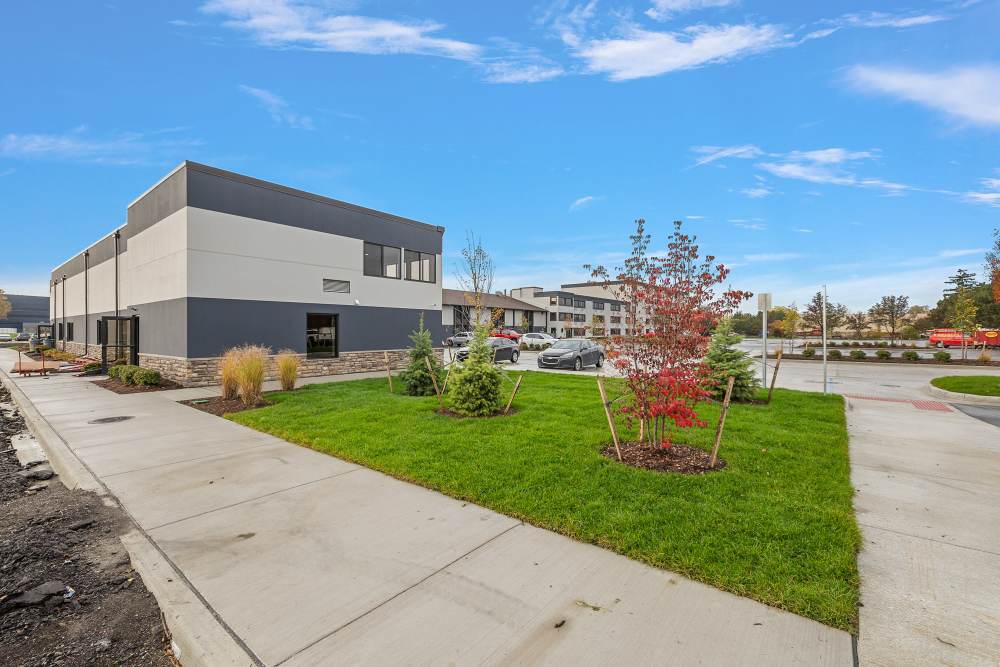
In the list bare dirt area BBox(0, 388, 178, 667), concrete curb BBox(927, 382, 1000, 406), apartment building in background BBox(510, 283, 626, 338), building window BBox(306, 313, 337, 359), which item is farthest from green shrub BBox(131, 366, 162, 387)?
apartment building in background BBox(510, 283, 626, 338)

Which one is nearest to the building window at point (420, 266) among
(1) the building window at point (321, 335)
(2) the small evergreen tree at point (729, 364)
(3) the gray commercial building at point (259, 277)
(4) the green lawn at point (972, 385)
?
(3) the gray commercial building at point (259, 277)

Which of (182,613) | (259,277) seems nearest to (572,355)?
(259,277)

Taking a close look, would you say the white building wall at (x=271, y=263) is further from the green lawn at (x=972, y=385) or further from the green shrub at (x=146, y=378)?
the green lawn at (x=972, y=385)

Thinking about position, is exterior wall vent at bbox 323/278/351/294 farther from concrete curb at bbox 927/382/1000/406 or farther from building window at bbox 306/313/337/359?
concrete curb at bbox 927/382/1000/406

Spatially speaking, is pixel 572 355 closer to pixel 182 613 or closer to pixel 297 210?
pixel 297 210

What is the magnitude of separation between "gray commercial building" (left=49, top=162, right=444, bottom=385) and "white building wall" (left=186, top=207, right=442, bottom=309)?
3 cm

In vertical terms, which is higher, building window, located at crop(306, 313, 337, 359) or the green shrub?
building window, located at crop(306, 313, 337, 359)

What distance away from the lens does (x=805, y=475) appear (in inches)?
206

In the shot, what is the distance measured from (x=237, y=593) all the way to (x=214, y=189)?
554 inches

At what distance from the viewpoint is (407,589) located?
302 centimetres

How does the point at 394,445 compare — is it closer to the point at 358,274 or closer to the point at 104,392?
the point at 104,392

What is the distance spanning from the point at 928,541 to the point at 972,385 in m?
13.5

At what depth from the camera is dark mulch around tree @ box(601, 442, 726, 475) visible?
5382mm

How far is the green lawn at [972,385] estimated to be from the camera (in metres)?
11.9
